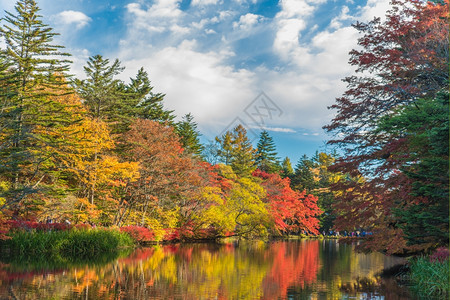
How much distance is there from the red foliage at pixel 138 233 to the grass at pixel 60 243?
11.3ft

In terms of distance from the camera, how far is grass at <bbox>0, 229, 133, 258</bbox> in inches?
709

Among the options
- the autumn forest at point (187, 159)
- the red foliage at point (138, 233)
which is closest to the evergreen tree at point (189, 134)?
the autumn forest at point (187, 159)

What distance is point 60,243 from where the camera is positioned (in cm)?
1870

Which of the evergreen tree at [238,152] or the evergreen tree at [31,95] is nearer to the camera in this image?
the evergreen tree at [31,95]

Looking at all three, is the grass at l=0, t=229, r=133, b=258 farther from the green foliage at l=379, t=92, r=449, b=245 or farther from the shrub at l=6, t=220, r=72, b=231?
the green foliage at l=379, t=92, r=449, b=245

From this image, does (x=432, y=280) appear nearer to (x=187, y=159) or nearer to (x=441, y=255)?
(x=441, y=255)

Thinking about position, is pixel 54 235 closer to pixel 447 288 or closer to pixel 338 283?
pixel 338 283

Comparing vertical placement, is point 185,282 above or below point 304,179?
below

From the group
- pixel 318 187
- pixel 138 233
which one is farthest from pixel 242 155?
pixel 138 233

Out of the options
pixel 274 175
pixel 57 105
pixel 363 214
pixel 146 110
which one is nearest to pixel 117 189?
pixel 57 105

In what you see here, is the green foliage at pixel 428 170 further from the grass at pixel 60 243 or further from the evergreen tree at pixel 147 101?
the evergreen tree at pixel 147 101

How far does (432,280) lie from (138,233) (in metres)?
18.8

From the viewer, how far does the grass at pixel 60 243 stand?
1800 cm

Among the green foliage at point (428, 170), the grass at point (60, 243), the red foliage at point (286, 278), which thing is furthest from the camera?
the grass at point (60, 243)
